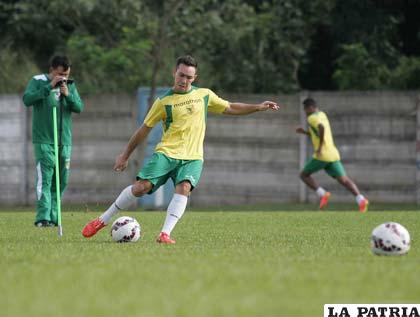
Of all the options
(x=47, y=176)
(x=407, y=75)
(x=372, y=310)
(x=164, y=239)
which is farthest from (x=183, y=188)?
(x=407, y=75)

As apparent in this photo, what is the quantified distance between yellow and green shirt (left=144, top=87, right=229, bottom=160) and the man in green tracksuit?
2991 mm

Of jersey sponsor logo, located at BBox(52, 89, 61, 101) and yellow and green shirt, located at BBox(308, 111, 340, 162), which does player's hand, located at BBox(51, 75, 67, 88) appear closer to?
jersey sponsor logo, located at BBox(52, 89, 61, 101)

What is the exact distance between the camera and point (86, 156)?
2444 cm

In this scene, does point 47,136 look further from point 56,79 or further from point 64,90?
point 56,79

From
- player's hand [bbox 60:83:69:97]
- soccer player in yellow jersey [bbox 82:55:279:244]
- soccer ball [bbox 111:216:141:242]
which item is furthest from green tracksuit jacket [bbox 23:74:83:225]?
soccer ball [bbox 111:216:141:242]

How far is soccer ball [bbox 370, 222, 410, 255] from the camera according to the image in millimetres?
9352

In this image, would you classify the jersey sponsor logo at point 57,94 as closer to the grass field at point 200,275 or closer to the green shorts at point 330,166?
the grass field at point 200,275

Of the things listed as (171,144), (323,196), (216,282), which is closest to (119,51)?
(323,196)

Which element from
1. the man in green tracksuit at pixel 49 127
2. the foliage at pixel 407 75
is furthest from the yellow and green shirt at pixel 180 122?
the foliage at pixel 407 75

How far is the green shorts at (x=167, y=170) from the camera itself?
37.3ft

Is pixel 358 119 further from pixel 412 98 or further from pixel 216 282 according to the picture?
pixel 216 282

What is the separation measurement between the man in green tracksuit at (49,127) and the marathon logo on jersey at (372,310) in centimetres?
823

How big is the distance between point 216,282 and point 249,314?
1.43m

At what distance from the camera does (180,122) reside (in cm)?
1150
